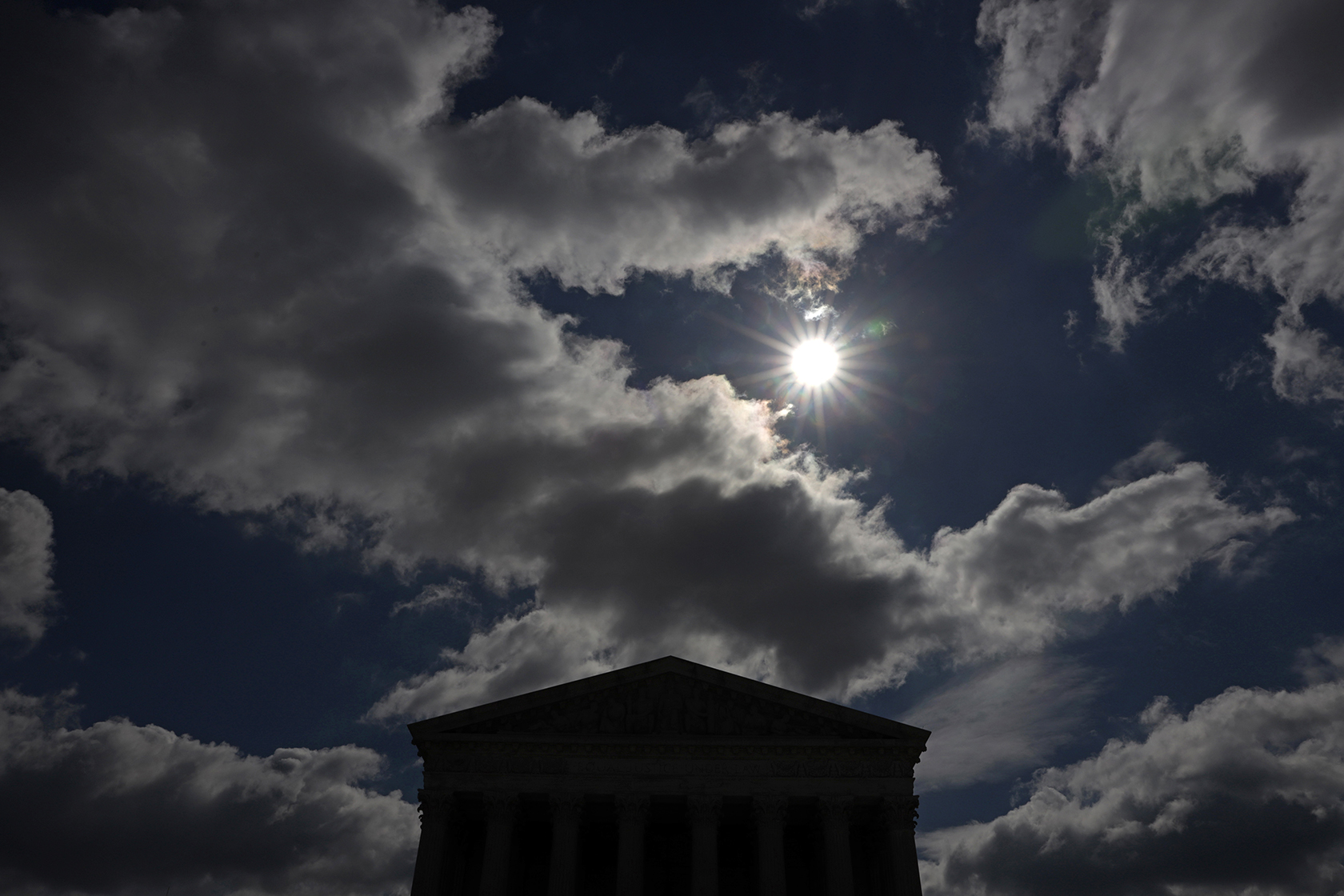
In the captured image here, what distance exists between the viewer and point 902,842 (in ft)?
114

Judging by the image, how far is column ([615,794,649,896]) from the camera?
33812 mm

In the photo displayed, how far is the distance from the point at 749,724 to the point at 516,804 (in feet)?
34.3

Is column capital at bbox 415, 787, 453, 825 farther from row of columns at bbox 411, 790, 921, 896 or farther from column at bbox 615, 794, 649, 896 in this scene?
column at bbox 615, 794, 649, 896

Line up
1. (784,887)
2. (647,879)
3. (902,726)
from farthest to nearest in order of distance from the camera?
(647,879) → (902,726) → (784,887)

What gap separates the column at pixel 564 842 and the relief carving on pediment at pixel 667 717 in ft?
8.99

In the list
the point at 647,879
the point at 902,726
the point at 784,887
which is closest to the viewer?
the point at 784,887

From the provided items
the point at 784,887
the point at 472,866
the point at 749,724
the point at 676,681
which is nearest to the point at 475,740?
the point at 472,866

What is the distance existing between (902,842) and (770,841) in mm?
5468

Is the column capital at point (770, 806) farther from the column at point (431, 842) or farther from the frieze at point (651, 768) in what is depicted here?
the column at point (431, 842)

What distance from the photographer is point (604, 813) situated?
3766 cm

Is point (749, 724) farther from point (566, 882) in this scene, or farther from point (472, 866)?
point (472, 866)

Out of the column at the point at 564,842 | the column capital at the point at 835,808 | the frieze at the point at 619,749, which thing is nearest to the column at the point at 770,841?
the column capital at the point at 835,808

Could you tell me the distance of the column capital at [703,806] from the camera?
35062 mm

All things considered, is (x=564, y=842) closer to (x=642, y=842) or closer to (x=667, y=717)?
(x=642, y=842)
